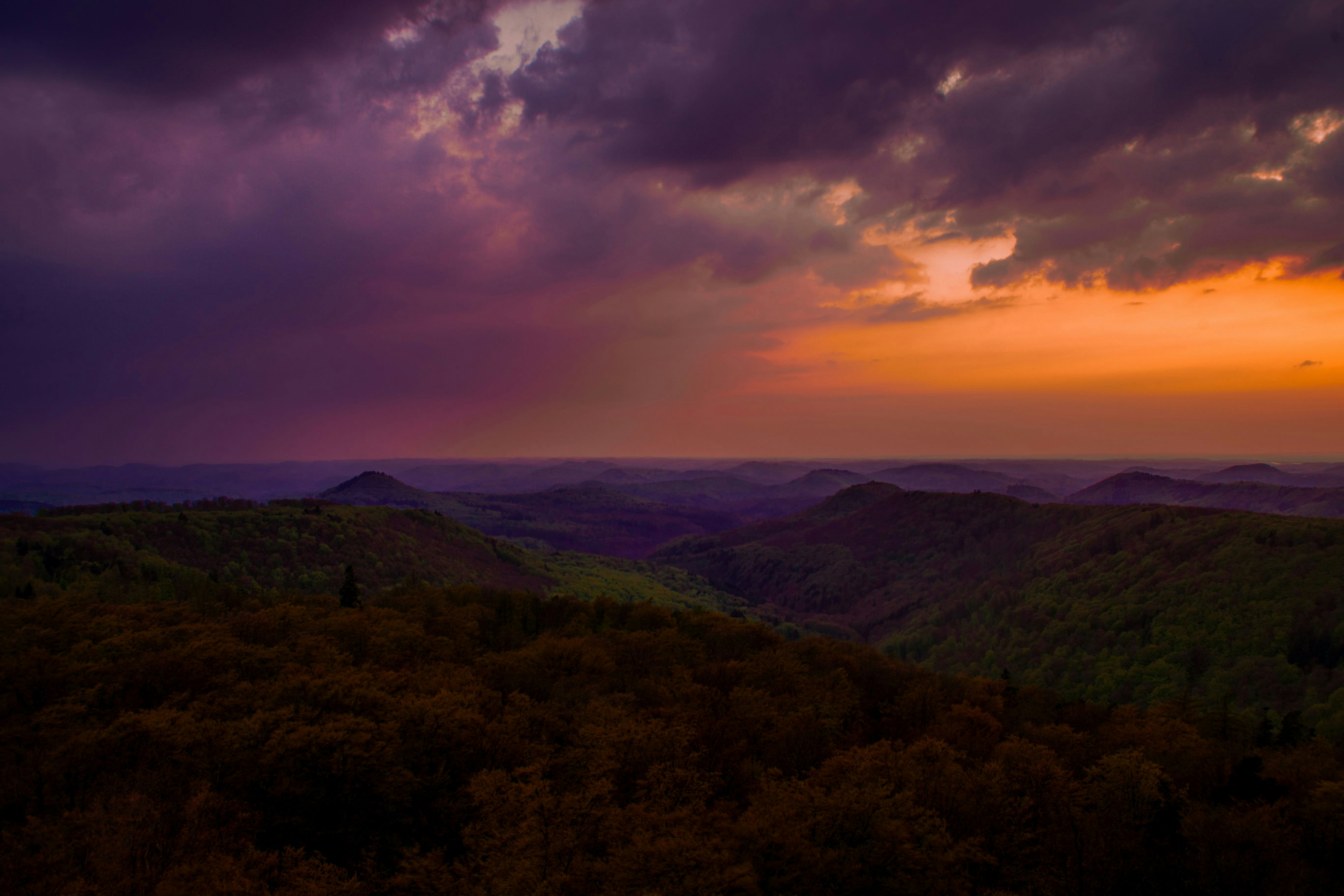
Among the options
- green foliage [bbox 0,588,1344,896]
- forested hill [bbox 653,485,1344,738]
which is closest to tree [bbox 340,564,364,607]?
green foliage [bbox 0,588,1344,896]

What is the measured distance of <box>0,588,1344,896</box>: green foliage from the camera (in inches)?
1211

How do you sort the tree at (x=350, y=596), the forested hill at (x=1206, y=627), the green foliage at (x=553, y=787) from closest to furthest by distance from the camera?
the green foliage at (x=553, y=787) → the tree at (x=350, y=596) → the forested hill at (x=1206, y=627)

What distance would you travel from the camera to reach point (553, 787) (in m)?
41.0

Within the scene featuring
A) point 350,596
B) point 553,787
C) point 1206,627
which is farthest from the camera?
point 1206,627

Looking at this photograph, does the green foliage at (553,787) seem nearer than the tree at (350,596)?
Yes

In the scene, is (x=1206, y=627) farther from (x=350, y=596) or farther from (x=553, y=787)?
(x=350, y=596)

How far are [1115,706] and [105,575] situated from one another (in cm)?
18791

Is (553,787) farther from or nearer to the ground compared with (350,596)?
farther from the ground

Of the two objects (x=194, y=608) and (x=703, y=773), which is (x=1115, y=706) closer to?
(x=703, y=773)

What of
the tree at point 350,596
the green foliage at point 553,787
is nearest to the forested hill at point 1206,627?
the green foliage at point 553,787

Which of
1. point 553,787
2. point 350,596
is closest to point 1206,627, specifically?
point 553,787

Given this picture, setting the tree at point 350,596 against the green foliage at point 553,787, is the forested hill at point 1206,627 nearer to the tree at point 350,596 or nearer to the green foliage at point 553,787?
the green foliage at point 553,787

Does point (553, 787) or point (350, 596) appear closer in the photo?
point (553, 787)

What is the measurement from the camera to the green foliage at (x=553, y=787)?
1211 inches
